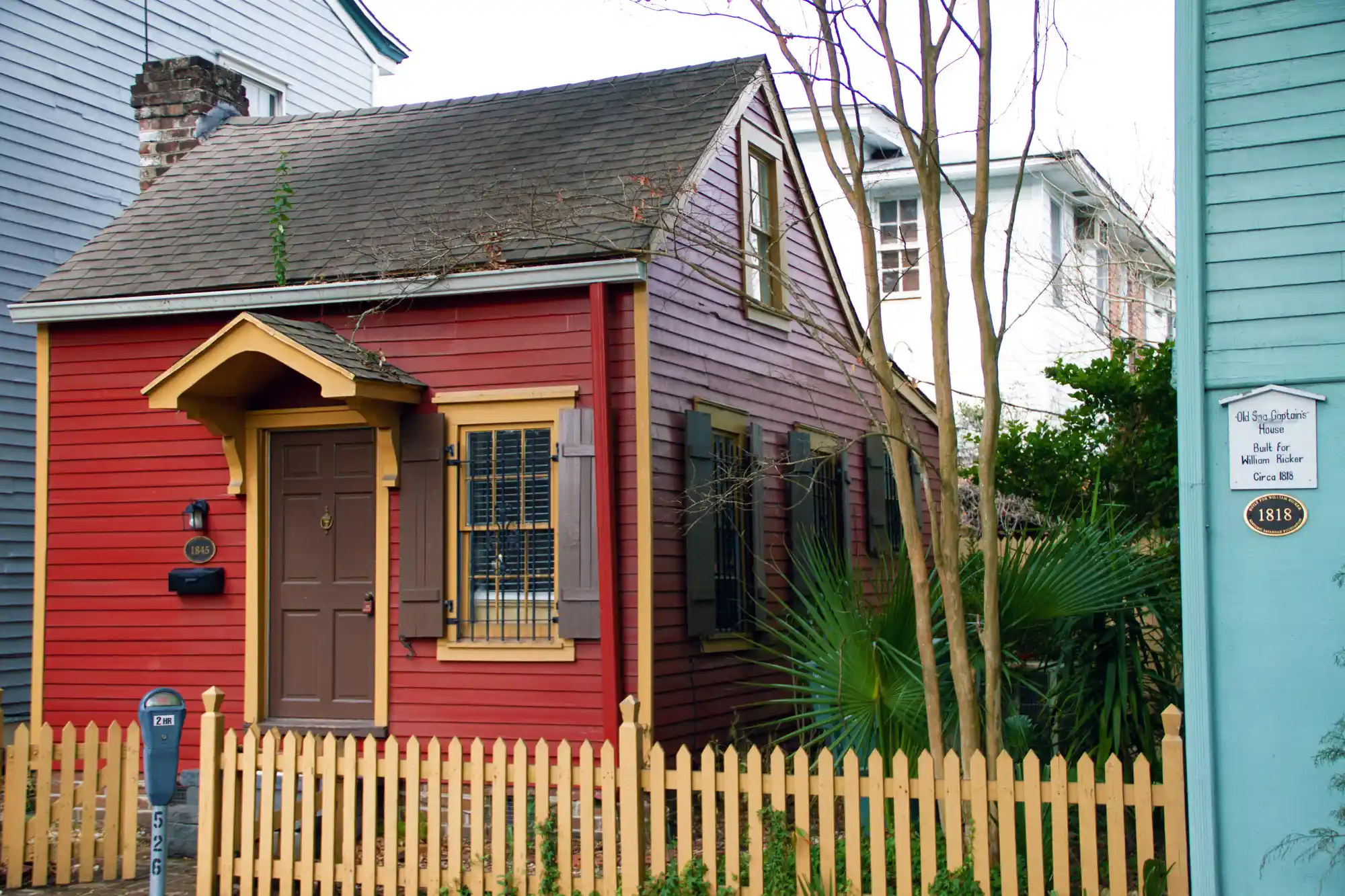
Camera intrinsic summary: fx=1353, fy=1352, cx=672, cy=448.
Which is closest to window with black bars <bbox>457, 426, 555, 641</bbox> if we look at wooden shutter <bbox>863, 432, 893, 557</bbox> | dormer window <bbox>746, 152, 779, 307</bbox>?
dormer window <bbox>746, 152, 779, 307</bbox>

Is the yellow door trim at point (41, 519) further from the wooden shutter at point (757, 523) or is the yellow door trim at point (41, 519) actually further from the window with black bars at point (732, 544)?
the wooden shutter at point (757, 523)

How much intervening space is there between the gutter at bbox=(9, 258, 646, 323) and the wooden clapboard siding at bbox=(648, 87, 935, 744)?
545 mm

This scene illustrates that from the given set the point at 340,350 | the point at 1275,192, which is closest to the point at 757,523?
the point at 340,350

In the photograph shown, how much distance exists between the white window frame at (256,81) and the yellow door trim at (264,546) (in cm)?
781

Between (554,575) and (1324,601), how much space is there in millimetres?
5268

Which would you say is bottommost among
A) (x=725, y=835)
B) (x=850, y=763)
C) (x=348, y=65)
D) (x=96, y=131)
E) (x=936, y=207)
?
(x=725, y=835)

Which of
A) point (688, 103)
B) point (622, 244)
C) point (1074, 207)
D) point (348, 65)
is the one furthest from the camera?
point (1074, 207)

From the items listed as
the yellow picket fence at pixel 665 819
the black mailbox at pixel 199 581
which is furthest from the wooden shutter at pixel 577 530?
the black mailbox at pixel 199 581

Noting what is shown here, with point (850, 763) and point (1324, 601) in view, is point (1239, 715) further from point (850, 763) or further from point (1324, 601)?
point (850, 763)

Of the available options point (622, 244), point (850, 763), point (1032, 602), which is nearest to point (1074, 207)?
point (622, 244)

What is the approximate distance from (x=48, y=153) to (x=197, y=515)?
18.7 ft

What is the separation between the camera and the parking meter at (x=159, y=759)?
21.3 feet

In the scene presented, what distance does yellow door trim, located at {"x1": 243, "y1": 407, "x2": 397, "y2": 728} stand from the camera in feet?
32.0

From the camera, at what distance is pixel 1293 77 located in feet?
18.9
